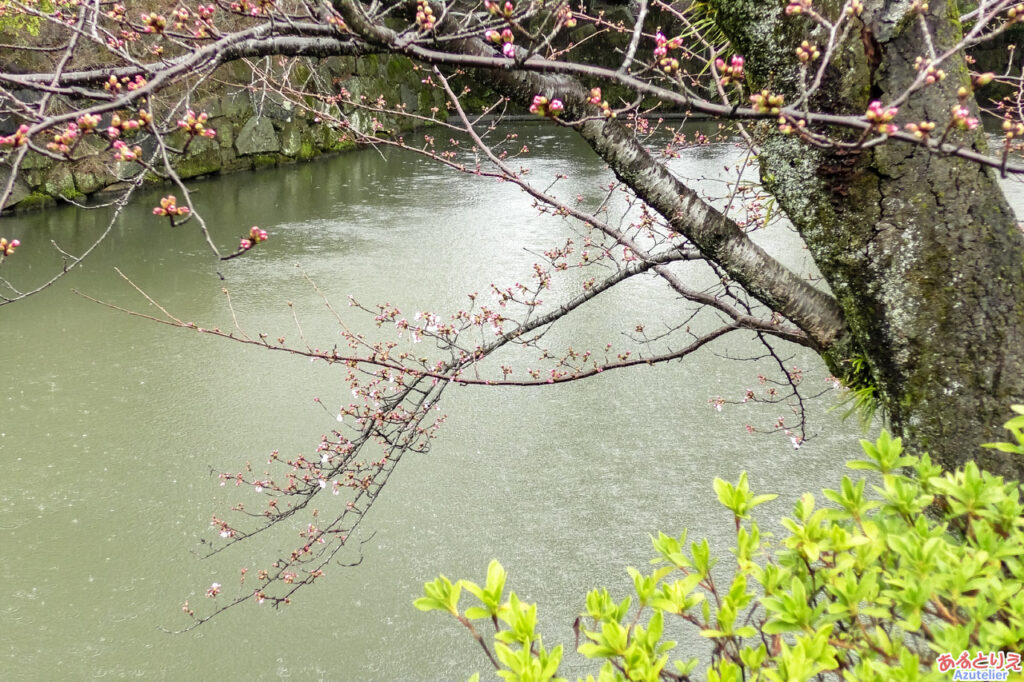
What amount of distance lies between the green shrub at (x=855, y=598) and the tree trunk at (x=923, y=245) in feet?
0.96

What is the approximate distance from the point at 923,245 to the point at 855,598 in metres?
0.55

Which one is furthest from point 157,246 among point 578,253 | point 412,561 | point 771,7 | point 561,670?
point 771,7

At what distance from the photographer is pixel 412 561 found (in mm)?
2016

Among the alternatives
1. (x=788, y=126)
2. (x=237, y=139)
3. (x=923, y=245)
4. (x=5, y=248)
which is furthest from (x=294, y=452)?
(x=237, y=139)

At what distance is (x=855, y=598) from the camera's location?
23.1 inches

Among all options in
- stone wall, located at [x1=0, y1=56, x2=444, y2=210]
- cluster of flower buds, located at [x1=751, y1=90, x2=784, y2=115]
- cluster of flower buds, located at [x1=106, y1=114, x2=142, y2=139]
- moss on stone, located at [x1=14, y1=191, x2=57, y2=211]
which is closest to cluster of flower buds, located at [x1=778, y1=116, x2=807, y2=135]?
cluster of flower buds, located at [x1=751, y1=90, x2=784, y2=115]

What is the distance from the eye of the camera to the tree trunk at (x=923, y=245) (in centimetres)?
92

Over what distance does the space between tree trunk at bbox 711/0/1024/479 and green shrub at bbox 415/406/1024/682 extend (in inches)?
11.5

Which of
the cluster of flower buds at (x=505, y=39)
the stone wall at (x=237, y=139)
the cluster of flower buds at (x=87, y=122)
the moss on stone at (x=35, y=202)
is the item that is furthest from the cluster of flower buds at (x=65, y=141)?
the moss on stone at (x=35, y=202)

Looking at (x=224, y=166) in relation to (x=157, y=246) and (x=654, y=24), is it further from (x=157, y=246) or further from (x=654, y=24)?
(x=654, y=24)

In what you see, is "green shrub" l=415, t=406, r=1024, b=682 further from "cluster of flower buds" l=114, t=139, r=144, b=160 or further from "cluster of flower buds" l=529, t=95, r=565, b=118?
"cluster of flower buds" l=114, t=139, r=144, b=160

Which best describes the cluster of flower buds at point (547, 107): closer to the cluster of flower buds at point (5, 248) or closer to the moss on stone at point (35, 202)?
the cluster of flower buds at point (5, 248)

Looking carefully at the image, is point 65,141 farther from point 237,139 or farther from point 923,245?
point 237,139

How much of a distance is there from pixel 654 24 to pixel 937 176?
9.56 meters
